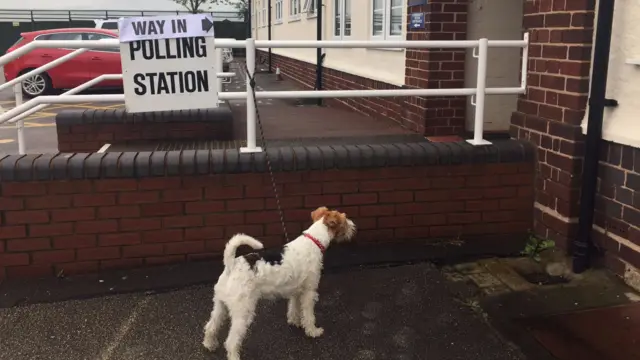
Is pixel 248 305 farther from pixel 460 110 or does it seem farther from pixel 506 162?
pixel 460 110

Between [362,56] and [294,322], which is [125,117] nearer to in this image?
[294,322]

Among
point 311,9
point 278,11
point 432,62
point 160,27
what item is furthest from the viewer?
point 278,11

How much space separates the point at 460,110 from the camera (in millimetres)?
6414

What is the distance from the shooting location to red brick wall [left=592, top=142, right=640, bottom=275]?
3922 millimetres

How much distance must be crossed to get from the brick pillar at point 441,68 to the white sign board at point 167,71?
8.76 feet

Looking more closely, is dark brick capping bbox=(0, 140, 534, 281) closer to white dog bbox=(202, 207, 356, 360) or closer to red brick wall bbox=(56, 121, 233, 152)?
white dog bbox=(202, 207, 356, 360)

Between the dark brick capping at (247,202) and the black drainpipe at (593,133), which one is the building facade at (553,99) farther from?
the dark brick capping at (247,202)

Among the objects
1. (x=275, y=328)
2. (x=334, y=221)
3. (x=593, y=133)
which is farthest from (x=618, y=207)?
(x=275, y=328)

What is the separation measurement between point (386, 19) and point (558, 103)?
400 cm

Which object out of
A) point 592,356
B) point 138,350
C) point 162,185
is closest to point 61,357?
point 138,350

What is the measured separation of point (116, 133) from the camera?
6406mm

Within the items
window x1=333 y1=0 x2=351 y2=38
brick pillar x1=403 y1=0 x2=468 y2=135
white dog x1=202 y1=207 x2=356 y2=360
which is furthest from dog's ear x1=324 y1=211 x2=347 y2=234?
window x1=333 y1=0 x2=351 y2=38

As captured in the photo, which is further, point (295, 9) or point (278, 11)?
point (278, 11)

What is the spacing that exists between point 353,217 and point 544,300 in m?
1.47
